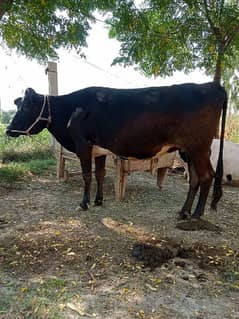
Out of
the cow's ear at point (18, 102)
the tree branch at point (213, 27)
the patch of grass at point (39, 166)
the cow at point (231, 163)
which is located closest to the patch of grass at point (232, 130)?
the cow at point (231, 163)

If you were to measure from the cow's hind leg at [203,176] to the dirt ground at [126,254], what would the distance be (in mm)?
161

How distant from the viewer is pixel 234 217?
4.88 m

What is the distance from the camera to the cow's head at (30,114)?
15.8ft

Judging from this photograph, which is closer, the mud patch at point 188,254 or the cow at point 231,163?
the mud patch at point 188,254

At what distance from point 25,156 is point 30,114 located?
11.2 feet

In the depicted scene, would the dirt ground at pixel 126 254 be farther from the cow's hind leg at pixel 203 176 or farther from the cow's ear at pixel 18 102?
the cow's ear at pixel 18 102

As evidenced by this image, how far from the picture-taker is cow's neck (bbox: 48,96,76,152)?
15.9 feet

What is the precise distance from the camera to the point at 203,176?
435cm

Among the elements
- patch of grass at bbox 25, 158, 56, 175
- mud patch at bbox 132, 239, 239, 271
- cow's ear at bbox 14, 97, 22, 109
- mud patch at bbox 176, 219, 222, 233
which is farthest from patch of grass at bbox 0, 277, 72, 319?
patch of grass at bbox 25, 158, 56, 175

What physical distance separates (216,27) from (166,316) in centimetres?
571

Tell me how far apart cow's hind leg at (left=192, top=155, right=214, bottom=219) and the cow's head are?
1988 millimetres

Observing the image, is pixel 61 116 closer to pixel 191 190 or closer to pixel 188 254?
pixel 191 190

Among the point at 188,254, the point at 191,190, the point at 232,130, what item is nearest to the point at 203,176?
the point at 191,190

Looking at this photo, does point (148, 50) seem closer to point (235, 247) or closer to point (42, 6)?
A: point (42, 6)
